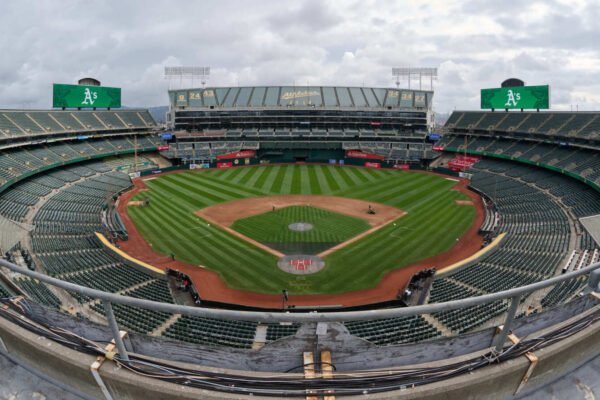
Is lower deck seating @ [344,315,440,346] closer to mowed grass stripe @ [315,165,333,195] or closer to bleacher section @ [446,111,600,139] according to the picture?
mowed grass stripe @ [315,165,333,195]

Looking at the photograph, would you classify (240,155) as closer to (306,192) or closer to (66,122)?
(306,192)

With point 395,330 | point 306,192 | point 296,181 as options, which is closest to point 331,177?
point 296,181

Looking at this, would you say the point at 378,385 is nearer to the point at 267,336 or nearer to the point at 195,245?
the point at 267,336

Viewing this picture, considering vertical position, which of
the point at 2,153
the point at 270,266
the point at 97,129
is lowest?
the point at 270,266

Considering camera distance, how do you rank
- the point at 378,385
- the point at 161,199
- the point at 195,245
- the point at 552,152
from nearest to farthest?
the point at 378,385 < the point at 195,245 < the point at 161,199 < the point at 552,152

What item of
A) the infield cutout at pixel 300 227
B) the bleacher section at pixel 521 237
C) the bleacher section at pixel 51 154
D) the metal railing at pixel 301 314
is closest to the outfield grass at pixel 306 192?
the bleacher section at pixel 521 237

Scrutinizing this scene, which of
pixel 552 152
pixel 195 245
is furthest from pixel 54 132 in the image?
pixel 552 152
